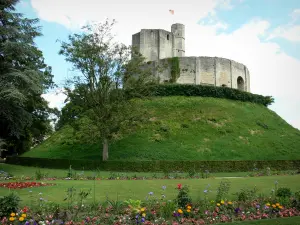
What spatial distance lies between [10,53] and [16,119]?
15.7ft

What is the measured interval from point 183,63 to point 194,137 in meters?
15.0

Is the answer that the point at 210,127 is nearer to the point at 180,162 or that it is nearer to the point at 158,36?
the point at 180,162

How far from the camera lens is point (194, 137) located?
1154 inches

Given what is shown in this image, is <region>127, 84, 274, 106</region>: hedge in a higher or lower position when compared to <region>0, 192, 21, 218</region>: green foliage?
higher

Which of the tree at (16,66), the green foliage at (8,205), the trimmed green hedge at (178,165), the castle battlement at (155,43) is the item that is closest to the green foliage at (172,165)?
the trimmed green hedge at (178,165)

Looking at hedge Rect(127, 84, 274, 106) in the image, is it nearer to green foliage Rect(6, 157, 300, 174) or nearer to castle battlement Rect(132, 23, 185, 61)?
castle battlement Rect(132, 23, 185, 61)

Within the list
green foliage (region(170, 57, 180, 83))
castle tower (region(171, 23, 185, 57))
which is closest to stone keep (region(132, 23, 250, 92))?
castle tower (region(171, 23, 185, 57))

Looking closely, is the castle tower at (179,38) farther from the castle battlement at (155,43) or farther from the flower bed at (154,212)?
the flower bed at (154,212)

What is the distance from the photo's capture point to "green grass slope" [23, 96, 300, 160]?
26609mm

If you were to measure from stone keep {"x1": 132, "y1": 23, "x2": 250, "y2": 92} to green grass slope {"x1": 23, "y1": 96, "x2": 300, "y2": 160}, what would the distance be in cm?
464

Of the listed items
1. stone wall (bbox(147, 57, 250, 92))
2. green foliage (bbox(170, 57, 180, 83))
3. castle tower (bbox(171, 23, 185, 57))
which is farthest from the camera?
castle tower (bbox(171, 23, 185, 57))

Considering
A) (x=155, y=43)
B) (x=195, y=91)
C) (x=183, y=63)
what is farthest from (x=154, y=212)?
(x=155, y=43)

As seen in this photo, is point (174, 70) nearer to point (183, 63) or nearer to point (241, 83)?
point (183, 63)

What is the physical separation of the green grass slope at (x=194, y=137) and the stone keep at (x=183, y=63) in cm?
464
